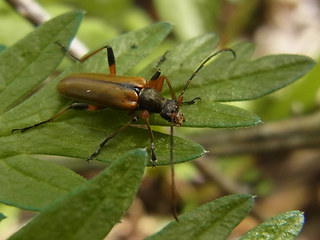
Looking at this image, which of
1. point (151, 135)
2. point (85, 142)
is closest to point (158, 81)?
point (151, 135)

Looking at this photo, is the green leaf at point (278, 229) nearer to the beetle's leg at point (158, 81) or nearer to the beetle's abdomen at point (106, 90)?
the beetle's leg at point (158, 81)

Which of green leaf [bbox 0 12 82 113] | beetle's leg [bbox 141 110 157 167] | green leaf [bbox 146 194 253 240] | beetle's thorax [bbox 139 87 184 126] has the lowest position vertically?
green leaf [bbox 146 194 253 240]

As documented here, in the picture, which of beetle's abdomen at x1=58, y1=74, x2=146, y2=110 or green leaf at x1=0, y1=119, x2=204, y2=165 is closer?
green leaf at x1=0, y1=119, x2=204, y2=165

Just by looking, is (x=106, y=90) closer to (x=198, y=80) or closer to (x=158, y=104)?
(x=158, y=104)

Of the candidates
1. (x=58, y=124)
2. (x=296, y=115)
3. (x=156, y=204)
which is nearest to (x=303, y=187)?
(x=296, y=115)

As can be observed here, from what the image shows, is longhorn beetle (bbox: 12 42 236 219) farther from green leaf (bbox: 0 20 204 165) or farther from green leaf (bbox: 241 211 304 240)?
green leaf (bbox: 241 211 304 240)

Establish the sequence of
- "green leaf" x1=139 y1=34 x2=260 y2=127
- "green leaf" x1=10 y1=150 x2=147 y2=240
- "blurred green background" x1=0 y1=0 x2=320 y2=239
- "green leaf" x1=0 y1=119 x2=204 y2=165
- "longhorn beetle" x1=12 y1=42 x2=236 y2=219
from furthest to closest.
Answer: "blurred green background" x1=0 y1=0 x2=320 y2=239, "longhorn beetle" x1=12 y1=42 x2=236 y2=219, "green leaf" x1=139 y1=34 x2=260 y2=127, "green leaf" x1=0 y1=119 x2=204 y2=165, "green leaf" x1=10 y1=150 x2=147 y2=240

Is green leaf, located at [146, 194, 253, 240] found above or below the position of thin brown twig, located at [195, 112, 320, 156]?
below

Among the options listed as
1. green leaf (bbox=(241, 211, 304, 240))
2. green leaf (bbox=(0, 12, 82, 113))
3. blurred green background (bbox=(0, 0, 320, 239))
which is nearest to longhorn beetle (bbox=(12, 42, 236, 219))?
green leaf (bbox=(0, 12, 82, 113))
